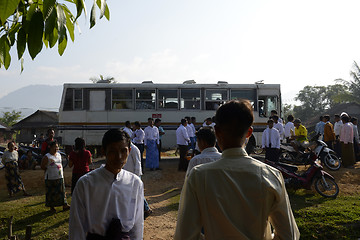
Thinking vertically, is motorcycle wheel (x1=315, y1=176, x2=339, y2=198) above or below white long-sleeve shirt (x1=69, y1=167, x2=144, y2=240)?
below

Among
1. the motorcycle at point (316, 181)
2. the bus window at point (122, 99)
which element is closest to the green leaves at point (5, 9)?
the motorcycle at point (316, 181)

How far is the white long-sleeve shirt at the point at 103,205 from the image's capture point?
2.39m

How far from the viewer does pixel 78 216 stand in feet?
7.77

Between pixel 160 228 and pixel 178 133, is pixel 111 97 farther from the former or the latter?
pixel 160 228

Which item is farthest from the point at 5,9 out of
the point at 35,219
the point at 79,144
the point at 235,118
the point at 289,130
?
the point at 289,130

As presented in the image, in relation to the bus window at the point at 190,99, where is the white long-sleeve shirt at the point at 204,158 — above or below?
below

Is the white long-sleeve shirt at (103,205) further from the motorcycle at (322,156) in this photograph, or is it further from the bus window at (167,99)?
the bus window at (167,99)

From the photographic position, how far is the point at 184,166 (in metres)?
11.7

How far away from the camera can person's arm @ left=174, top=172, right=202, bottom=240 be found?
1.69 m

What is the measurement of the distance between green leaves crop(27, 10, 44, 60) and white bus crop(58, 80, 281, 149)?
13348mm

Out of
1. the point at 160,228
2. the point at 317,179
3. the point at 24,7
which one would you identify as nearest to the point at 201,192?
the point at 24,7

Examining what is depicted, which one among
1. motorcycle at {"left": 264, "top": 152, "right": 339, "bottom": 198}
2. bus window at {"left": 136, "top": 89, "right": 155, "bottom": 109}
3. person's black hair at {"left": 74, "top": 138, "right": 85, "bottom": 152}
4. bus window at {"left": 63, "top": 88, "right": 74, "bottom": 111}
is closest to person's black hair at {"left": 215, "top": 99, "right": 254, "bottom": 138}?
person's black hair at {"left": 74, "top": 138, "right": 85, "bottom": 152}

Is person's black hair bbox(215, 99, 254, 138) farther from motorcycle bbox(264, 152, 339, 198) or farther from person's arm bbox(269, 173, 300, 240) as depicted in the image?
motorcycle bbox(264, 152, 339, 198)

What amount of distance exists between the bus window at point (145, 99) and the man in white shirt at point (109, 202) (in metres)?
12.5
